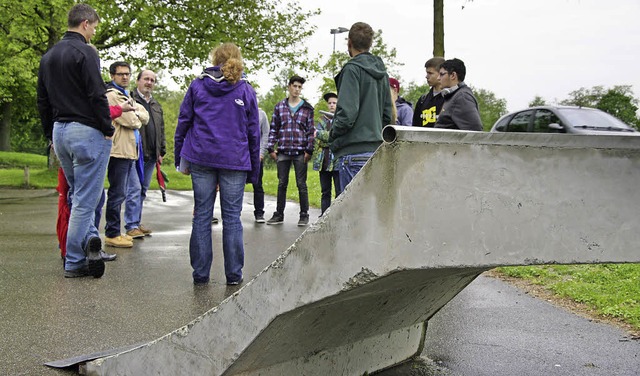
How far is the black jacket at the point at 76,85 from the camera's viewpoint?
626 cm

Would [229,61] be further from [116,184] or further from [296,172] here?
[296,172]

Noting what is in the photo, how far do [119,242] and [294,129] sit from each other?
3437mm

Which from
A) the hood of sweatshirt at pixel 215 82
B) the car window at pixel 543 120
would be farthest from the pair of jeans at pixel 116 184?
the car window at pixel 543 120

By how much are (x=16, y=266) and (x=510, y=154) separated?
5.61m

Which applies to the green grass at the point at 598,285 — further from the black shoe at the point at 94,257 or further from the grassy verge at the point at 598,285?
the black shoe at the point at 94,257

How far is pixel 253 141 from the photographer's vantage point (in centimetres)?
636

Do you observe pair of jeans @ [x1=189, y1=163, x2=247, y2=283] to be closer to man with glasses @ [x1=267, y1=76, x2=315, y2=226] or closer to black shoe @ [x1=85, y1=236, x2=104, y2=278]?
black shoe @ [x1=85, y1=236, x2=104, y2=278]

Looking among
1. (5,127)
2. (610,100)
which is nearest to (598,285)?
(5,127)

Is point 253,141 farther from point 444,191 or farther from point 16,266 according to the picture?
point 444,191

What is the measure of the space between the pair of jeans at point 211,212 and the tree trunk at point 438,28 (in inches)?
287

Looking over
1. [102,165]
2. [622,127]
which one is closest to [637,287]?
[102,165]

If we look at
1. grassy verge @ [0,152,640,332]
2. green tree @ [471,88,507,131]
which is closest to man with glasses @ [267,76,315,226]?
grassy verge @ [0,152,640,332]

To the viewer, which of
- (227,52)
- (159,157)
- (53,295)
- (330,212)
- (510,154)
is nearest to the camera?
(510,154)

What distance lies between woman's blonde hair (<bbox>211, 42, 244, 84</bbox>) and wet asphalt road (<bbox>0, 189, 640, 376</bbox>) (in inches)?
71.6
